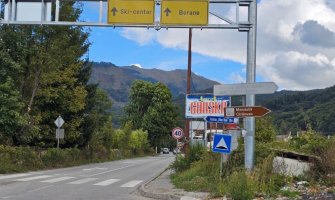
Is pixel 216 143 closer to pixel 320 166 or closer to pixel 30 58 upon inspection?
pixel 320 166

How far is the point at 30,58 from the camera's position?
36.0m

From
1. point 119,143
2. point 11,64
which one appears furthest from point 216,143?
point 119,143

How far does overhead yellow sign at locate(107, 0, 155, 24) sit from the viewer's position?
1958cm

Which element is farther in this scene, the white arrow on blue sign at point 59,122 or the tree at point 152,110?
the tree at point 152,110

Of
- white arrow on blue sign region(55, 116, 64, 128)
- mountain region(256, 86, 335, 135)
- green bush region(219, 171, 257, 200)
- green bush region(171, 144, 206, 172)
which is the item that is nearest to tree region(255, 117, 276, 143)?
mountain region(256, 86, 335, 135)

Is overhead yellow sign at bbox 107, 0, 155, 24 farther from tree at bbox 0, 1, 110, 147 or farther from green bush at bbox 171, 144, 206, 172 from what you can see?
tree at bbox 0, 1, 110, 147

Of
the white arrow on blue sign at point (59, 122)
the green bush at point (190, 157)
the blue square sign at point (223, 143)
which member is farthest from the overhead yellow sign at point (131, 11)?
the white arrow on blue sign at point (59, 122)

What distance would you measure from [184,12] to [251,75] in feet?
11.7

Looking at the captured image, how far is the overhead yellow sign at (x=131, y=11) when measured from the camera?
771 inches

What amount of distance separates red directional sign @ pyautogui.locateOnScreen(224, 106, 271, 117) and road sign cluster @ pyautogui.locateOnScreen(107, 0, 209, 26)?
4.17m

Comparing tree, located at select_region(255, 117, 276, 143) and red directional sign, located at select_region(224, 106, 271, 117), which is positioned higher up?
red directional sign, located at select_region(224, 106, 271, 117)

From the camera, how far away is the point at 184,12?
19422 mm

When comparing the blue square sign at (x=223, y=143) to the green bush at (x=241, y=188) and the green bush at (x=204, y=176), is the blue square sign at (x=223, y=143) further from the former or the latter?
the green bush at (x=241, y=188)

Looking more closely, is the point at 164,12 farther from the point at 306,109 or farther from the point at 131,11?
the point at 306,109
